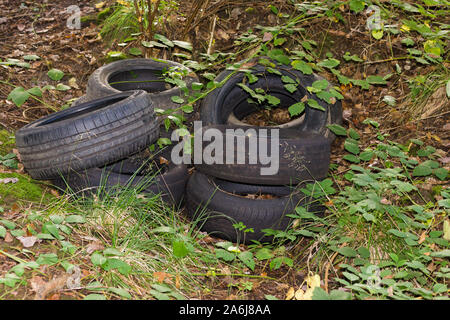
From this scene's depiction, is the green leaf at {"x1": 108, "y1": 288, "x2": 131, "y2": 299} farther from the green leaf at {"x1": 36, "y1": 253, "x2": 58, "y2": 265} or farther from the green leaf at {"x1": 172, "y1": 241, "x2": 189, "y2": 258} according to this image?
the green leaf at {"x1": 172, "y1": 241, "x2": 189, "y2": 258}

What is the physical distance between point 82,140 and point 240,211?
141 cm

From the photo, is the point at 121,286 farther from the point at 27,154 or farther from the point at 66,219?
→ the point at 27,154

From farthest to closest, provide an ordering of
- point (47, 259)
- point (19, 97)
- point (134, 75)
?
point (134, 75)
point (19, 97)
point (47, 259)

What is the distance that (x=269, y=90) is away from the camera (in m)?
5.28

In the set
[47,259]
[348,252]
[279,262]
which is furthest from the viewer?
[279,262]

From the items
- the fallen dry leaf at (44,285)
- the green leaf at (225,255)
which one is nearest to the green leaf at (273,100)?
the green leaf at (225,255)

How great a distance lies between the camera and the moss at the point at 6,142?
4775mm

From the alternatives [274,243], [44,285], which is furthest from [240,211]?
[44,285]

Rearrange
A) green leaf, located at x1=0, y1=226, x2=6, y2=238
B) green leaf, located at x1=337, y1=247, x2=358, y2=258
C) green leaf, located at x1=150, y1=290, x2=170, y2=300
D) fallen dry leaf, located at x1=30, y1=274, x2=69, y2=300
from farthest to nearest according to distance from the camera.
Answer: green leaf, located at x1=337, y1=247, x2=358, y2=258 < green leaf, located at x1=0, y1=226, x2=6, y2=238 < green leaf, located at x1=150, y1=290, x2=170, y2=300 < fallen dry leaf, located at x1=30, y1=274, x2=69, y2=300

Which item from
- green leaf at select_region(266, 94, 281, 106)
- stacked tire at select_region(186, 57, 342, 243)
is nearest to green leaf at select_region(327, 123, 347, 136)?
stacked tire at select_region(186, 57, 342, 243)

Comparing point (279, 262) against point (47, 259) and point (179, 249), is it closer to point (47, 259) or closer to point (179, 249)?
point (179, 249)

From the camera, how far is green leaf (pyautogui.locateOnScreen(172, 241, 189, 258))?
10.6 feet

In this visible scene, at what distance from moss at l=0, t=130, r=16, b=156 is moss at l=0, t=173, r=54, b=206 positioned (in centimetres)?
60

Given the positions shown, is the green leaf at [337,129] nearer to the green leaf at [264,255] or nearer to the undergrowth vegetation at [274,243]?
the undergrowth vegetation at [274,243]
